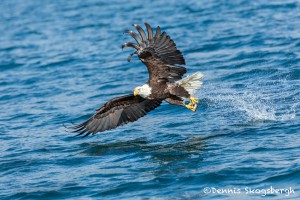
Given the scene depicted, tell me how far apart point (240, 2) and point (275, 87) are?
26.5 feet

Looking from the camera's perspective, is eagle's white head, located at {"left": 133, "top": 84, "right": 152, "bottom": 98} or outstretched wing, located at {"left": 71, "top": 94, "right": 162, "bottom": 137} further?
outstretched wing, located at {"left": 71, "top": 94, "right": 162, "bottom": 137}

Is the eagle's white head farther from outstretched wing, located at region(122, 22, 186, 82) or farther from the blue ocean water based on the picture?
the blue ocean water

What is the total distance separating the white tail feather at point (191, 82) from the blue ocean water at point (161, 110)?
69 centimetres

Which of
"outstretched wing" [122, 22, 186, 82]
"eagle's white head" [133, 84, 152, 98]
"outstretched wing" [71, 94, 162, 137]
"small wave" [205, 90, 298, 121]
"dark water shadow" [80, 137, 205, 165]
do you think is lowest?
"dark water shadow" [80, 137, 205, 165]

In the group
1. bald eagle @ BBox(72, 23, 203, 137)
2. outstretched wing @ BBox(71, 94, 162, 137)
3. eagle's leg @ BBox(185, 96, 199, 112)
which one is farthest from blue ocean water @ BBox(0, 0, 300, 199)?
bald eagle @ BBox(72, 23, 203, 137)

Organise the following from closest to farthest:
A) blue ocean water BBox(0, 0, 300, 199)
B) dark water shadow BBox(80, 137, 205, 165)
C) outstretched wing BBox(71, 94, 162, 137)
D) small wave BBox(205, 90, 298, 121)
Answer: blue ocean water BBox(0, 0, 300, 199), dark water shadow BBox(80, 137, 205, 165), small wave BBox(205, 90, 298, 121), outstretched wing BBox(71, 94, 162, 137)

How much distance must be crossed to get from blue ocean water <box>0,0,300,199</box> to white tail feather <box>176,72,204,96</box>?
2.27 feet

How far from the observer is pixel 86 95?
13.3 metres

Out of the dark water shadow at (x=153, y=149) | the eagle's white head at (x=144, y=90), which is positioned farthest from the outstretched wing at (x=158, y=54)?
the dark water shadow at (x=153, y=149)

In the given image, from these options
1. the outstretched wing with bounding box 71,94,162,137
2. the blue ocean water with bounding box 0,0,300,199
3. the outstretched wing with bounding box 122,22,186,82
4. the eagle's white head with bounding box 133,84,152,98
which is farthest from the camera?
the outstretched wing with bounding box 71,94,162,137

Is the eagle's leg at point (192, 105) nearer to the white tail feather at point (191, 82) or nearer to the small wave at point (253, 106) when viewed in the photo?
the white tail feather at point (191, 82)

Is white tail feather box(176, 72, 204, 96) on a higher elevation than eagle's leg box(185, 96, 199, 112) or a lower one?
higher

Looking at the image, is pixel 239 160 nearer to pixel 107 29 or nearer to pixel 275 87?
pixel 275 87

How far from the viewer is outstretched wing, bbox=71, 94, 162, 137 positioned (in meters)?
10.4
